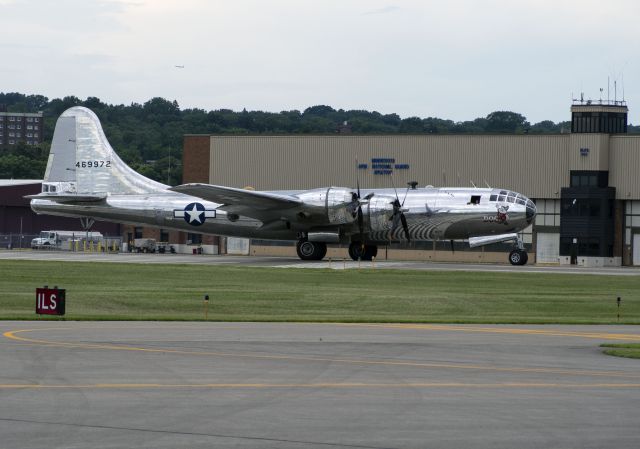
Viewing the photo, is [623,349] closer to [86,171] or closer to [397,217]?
[397,217]

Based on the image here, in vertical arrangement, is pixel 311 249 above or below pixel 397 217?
below

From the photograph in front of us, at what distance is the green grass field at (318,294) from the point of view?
114 ft

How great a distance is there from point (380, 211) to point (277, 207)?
607cm

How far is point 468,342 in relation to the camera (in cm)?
2483

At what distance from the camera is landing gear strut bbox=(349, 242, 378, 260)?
64250 mm

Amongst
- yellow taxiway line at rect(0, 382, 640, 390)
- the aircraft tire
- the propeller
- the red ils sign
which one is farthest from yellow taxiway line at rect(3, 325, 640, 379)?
the aircraft tire

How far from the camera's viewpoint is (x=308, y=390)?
17.0 meters

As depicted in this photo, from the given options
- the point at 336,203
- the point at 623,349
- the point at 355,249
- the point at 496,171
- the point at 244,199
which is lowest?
the point at 623,349

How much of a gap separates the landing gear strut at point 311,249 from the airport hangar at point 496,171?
2006cm

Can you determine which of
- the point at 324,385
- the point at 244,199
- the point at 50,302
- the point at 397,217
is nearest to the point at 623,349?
the point at 324,385

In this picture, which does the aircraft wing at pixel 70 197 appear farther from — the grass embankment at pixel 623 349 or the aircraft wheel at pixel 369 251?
the grass embankment at pixel 623 349

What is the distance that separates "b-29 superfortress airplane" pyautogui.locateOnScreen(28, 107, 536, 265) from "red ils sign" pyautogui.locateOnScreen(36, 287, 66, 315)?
27.2m

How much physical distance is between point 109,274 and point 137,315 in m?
19.3

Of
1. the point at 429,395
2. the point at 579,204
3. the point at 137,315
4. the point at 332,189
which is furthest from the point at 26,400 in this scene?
the point at 579,204
